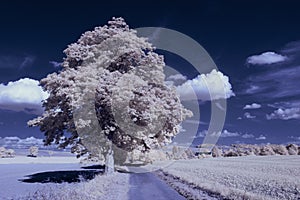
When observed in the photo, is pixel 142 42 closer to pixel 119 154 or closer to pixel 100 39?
pixel 100 39

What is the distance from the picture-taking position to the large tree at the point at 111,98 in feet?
87.4

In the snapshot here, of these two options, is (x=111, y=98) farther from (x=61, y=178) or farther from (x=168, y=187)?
(x=61, y=178)

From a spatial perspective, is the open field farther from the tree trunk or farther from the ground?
the tree trunk

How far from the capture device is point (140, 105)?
1067 inches

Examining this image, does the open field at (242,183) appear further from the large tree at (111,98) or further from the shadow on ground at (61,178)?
the shadow on ground at (61,178)

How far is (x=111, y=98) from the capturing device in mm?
25812

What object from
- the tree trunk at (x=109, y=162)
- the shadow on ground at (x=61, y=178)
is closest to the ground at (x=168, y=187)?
the shadow on ground at (x=61, y=178)

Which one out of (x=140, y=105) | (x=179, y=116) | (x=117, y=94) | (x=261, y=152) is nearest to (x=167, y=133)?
(x=179, y=116)

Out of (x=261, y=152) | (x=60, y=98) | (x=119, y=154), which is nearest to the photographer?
(x=60, y=98)

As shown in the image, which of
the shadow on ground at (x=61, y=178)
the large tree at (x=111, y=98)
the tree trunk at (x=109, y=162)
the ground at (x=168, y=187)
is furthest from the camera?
the shadow on ground at (x=61, y=178)

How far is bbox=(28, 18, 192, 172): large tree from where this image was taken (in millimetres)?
26641

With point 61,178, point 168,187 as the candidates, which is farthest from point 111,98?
point 61,178

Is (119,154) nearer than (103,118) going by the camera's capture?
No

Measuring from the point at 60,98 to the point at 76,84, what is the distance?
326 centimetres
